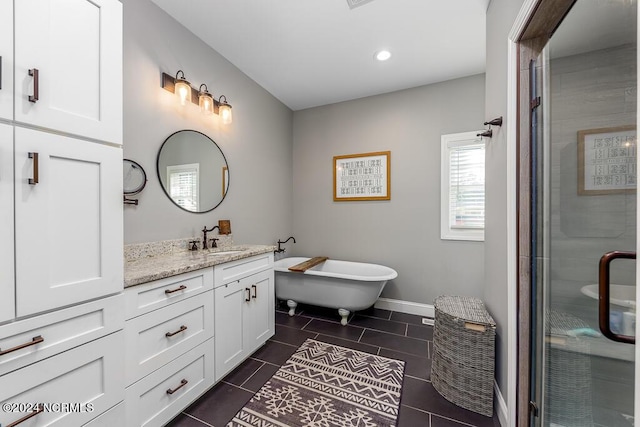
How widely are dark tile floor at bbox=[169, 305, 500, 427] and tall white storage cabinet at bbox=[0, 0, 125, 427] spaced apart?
0.60 meters

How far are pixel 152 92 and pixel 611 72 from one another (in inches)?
105

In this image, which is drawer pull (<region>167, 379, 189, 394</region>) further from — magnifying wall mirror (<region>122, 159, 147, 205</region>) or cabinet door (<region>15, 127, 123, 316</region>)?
magnifying wall mirror (<region>122, 159, 147, 205</region>)

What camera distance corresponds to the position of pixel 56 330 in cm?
91

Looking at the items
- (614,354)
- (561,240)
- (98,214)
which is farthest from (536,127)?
(98,214)

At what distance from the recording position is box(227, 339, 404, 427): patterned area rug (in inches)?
56.8

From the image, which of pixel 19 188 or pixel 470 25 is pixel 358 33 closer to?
pixel 470 25

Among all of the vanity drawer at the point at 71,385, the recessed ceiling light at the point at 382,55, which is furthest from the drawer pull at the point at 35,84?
the recessed ceiling light at the point at 382,55

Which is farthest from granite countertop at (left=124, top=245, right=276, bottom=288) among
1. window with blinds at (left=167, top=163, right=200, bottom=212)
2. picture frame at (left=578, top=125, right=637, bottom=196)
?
picture frame at (left=578, top=125, right=637, bottom=196)

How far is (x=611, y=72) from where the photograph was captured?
3.32ft

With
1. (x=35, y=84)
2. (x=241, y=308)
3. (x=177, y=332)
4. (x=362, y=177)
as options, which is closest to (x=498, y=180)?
(x=362, y=177)

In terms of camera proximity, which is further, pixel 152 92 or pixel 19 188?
pixel 152 92

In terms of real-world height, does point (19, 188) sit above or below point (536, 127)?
below

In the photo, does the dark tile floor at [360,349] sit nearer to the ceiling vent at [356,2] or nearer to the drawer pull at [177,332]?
the drawer pull at [177,332]

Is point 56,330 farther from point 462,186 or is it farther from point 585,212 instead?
point 462,186
